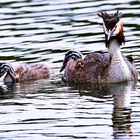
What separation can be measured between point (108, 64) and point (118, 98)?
6.77 ft

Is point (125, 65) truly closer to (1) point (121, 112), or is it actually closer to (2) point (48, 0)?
(1) point (121, 112)

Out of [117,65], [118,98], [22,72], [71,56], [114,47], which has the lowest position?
[118,98]

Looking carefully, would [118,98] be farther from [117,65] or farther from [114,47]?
[114,47]

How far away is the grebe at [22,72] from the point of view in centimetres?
1789

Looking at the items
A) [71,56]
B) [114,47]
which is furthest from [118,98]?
[71,56]

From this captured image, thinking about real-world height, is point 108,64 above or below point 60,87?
above

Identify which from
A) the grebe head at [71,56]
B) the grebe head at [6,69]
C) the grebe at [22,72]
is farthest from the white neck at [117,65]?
the grebe head at [6,69]

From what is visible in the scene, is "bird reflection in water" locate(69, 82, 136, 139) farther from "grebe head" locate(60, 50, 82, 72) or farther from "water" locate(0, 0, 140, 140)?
"grebe head" locate(60, 50, 82, 72)

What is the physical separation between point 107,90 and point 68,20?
5.78 metres

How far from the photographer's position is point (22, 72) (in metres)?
18.1

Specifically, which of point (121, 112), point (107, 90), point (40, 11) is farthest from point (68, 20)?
point (121, 112)

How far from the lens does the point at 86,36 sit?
66.3ft

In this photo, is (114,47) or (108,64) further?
(108,64)

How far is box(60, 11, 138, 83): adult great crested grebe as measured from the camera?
55.5 ft
